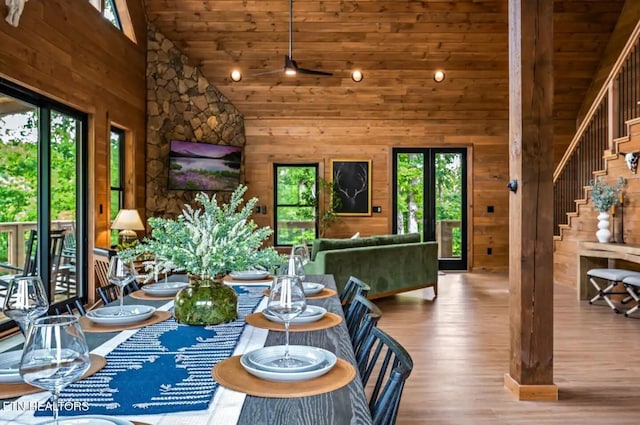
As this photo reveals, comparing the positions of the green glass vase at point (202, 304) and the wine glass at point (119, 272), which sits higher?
the wine glass at point (119, 272)

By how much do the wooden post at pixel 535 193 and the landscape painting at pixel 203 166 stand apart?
6410 millimetres

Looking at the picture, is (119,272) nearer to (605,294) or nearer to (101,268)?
(101,268)

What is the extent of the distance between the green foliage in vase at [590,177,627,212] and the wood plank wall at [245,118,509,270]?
3511 mm

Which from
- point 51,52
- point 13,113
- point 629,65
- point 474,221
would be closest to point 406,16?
point 629,65

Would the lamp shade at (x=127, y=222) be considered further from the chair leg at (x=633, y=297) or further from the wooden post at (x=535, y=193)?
the chair leg at (x=633, y=297)

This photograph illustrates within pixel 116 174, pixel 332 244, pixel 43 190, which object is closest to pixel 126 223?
pixel 43 190

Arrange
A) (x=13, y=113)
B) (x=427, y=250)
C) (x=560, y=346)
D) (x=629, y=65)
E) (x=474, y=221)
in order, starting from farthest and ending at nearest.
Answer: (x=474, y=221) → (x=427, y=250) → (x=629, y=65) → (x=13, y=113) → (x=560, y=346)

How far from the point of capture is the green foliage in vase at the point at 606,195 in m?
6.36

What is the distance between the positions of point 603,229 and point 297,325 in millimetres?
5731

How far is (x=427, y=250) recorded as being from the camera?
7.02 meters

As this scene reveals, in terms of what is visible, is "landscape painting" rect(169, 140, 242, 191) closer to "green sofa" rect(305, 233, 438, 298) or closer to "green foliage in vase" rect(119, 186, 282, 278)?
"green sofa" rect(305, 233, 438, 298)

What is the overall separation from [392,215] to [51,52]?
6.53 meters

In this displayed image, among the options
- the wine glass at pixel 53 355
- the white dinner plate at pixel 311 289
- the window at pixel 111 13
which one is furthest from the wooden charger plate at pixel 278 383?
the window at pixel 111 13

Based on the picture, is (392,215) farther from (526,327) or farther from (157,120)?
(526,327)
